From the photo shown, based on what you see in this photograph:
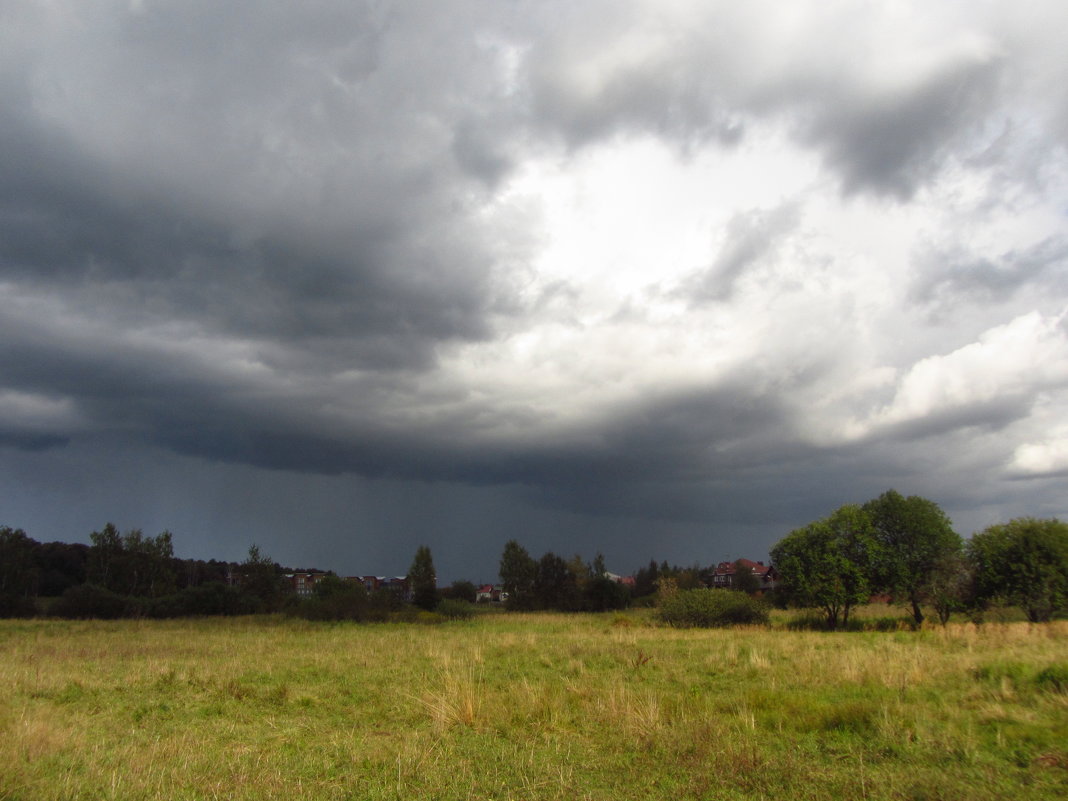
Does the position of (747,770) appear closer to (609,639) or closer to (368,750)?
(368,750)

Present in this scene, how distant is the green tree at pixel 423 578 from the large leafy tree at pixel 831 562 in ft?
113

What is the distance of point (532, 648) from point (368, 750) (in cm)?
1459

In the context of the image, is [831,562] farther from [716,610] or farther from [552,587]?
[552,587]

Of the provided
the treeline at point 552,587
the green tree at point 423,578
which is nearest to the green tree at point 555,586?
the treeline at point 552,587

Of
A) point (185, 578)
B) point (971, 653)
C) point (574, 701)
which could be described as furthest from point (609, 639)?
point (185, 578)

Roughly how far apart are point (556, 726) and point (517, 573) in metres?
65.0

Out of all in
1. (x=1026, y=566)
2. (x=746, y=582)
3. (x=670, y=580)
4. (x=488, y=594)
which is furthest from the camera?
(x=488, y=594)

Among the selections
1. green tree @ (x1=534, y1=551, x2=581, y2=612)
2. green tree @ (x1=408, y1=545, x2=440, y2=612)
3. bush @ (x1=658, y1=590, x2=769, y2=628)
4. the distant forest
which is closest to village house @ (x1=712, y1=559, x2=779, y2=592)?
the distant forest

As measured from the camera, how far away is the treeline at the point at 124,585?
4850 centimetres

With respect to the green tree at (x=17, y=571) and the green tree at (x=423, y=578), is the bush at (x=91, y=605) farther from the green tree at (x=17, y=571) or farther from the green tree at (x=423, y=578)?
the green tree at (x=423, y=578)

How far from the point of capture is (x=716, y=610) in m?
35.6

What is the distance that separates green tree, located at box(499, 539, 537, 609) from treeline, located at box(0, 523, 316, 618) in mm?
24410

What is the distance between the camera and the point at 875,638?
24.1 meters

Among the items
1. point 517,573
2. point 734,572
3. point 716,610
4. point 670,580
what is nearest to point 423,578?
point 517,573
